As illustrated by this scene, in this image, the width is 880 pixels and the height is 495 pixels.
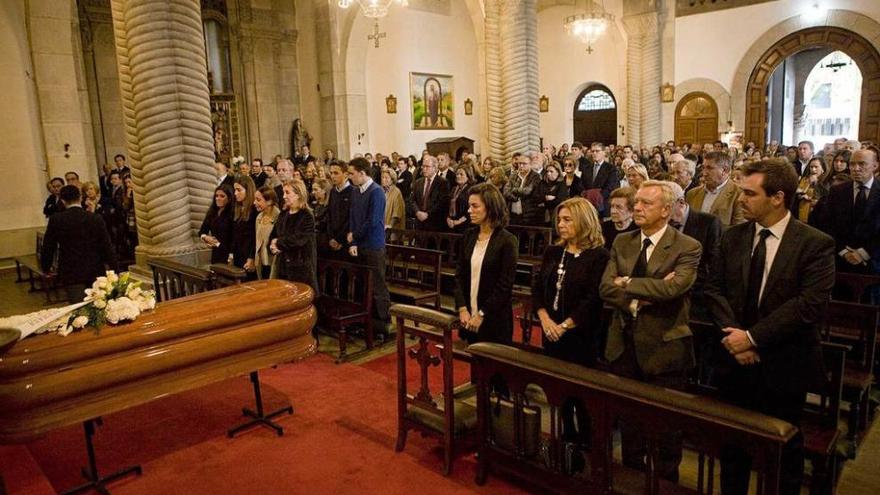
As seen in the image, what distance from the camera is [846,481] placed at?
11.0ft

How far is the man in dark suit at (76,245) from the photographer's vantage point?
5699mm

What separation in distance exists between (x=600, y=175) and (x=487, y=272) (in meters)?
5.24

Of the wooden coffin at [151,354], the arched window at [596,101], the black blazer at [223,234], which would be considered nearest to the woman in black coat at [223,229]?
the black blazer at [223,234]

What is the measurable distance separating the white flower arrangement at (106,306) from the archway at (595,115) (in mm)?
18917

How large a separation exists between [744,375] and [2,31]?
12.2 m

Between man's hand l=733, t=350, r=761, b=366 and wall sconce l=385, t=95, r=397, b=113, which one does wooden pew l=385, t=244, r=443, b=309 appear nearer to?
man's hand l=733, t=350, r=761, b=366

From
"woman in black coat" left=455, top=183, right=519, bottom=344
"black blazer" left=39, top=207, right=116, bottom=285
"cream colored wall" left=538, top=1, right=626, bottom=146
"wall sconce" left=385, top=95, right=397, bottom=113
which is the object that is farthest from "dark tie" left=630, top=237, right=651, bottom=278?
"cream colored wall" left=538, top=1, right=626, bottom=146

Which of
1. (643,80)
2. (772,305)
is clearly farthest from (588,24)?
(772,305)

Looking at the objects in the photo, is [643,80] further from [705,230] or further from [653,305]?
[653,305]

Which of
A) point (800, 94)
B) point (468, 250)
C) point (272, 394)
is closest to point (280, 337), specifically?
point (272, 394)

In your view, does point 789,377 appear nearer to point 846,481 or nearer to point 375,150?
point 846,481

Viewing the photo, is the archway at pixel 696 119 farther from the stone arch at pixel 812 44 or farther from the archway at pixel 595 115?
the archway at pixel 595 115

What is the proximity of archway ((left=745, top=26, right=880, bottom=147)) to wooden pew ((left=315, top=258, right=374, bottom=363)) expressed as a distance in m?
14.7

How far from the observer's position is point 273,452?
3.80 m
